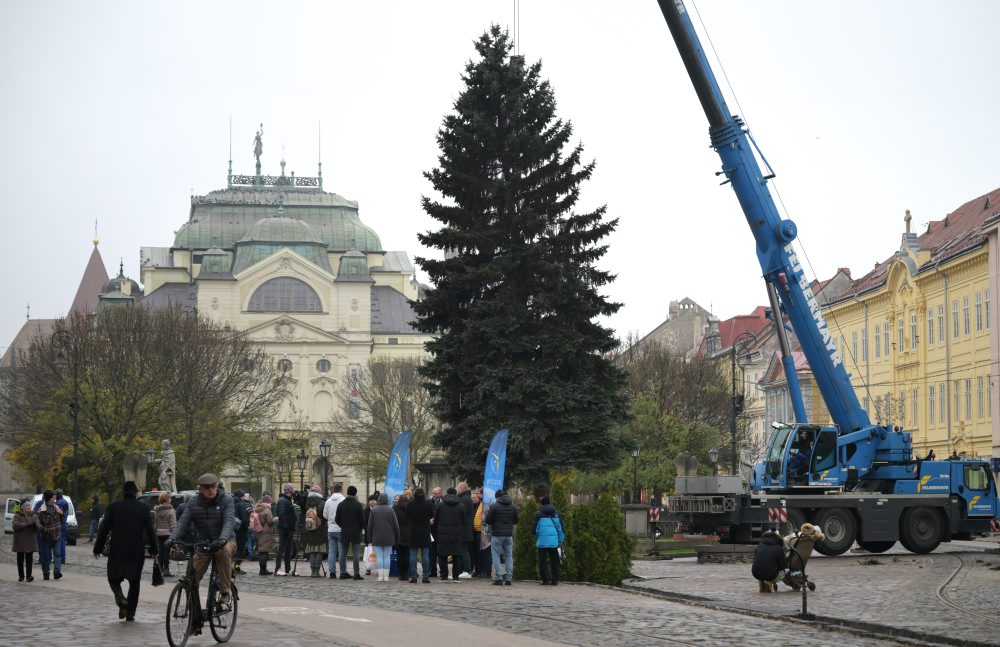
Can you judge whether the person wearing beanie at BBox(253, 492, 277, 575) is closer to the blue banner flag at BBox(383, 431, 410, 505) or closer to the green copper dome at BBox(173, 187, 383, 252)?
the blue banner flag at BBox(383, 431, 410, 505)

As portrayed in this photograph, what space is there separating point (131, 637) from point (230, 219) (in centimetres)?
12627

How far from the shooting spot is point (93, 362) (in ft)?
206

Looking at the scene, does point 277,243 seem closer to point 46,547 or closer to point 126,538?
point 46,547

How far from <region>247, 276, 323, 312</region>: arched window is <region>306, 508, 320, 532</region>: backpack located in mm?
95028

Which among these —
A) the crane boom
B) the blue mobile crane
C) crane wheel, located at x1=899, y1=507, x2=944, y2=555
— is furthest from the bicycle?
crane wheel, located at x1=899, y1=507, x2=944, y2=555

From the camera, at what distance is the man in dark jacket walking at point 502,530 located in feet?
83.2

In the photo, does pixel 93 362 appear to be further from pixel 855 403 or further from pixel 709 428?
pixel 855 403

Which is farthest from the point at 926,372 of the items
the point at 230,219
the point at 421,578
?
the point at 230,219

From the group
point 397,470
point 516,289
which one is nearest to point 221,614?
point 397,470

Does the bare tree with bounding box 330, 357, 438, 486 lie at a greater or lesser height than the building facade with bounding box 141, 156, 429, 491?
lesser

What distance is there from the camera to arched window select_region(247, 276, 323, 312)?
122375 mm

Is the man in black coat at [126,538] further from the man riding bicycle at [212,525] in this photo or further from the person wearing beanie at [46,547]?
the person wearing beanie at [46,547]

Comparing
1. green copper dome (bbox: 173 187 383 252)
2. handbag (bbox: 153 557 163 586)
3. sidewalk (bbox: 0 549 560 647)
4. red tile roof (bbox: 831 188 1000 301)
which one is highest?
green copper dome (bbox: 173 187 383 252)

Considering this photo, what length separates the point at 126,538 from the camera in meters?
17.5
